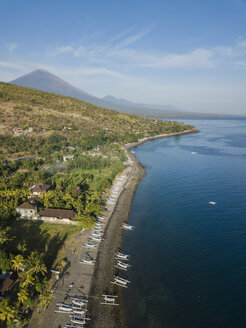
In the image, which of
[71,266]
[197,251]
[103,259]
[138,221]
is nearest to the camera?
[71,266]

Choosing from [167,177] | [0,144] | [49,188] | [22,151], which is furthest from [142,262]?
[0,144]

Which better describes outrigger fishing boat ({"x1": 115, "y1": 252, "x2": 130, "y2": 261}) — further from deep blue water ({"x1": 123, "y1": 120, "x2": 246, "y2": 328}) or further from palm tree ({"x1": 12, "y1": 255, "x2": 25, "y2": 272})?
palm tree ({"x1": 12, "y1": 255, "x2": 25, "y2": 272})

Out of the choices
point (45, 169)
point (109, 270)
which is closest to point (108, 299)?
point (109, 270)

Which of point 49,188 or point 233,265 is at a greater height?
point 49,188

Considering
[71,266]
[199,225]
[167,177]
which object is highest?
[167,177]

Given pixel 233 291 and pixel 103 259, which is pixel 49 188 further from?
pixel 233 291

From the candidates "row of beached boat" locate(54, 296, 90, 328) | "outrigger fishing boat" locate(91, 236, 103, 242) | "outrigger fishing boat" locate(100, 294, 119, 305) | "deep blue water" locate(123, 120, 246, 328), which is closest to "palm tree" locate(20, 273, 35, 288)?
"row of beached boat" locate(54, 296, 90, 328)

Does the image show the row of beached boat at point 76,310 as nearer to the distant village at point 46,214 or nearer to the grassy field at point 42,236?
the grassy field at point 42,236
